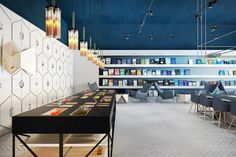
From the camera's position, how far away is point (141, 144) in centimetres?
408

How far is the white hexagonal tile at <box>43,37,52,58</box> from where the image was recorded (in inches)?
275

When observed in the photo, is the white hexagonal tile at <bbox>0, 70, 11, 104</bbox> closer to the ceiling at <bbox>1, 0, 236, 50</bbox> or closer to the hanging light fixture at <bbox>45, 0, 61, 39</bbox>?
the hanging light fixture at <bbox>45, 0, 61, 39</bbox>

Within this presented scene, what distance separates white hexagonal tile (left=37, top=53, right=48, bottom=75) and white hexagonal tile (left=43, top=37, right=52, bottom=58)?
23 cm

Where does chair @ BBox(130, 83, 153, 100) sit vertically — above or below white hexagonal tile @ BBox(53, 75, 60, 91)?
below

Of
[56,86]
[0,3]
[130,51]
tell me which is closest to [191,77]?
[130,51]

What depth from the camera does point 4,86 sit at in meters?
4.66

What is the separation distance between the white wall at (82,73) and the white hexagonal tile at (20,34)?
5242mm

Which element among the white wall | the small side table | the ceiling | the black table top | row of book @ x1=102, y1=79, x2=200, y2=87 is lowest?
the small side table

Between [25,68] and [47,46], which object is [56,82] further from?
[25,68]

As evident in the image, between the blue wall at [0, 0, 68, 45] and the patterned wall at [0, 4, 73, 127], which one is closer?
the patterned wall at [0, 4, 73, 127]

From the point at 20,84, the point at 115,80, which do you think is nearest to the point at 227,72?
the point at 115,80

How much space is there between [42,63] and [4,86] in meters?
2.21

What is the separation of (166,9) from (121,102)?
4.69 metres

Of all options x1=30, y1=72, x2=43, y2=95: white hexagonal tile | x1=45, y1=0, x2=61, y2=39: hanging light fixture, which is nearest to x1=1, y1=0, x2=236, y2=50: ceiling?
x1=30, y1=72, x2=43, y2=95: white hexagonal tile
